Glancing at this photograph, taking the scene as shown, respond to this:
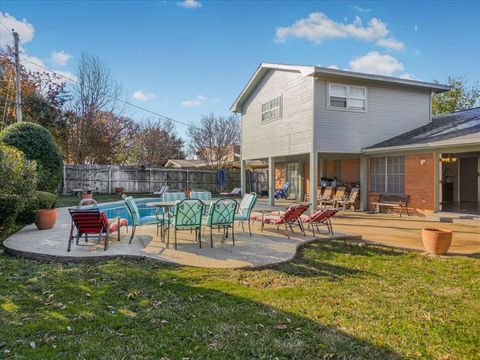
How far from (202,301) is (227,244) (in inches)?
128

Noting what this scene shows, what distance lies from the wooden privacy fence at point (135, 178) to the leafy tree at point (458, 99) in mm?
19804

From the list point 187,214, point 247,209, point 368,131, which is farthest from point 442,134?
point 187,214

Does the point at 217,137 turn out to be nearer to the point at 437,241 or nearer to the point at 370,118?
the point at 370,118

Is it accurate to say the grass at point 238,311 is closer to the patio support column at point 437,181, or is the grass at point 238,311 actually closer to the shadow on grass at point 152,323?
the shadow on grass at point 152,323

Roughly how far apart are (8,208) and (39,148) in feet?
15.3

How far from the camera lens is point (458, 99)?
30.1 m

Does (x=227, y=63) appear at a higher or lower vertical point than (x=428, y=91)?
higher

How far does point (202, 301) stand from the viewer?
170 inches

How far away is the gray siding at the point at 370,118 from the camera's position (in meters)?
13.2

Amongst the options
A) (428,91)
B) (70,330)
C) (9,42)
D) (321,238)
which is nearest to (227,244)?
(321,238)

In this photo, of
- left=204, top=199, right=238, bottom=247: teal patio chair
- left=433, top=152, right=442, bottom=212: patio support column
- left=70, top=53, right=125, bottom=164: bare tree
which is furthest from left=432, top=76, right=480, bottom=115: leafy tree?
left=204, top=199, right=238, bottom=247: teal patio chair

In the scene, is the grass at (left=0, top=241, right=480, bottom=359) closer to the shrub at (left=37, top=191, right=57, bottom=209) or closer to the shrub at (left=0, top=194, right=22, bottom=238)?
the shrub at (left=0, top=194, right=22, bottom=238)

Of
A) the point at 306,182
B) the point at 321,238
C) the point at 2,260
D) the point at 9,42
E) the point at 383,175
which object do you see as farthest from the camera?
the point at 9,42

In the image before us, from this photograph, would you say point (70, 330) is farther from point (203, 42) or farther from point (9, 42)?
point (9, 42)
